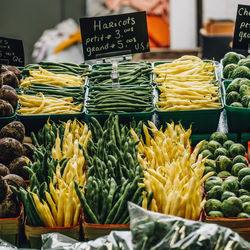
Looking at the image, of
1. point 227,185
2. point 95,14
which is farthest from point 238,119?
point 95,14

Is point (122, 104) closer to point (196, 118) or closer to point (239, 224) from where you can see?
point (196, 118)

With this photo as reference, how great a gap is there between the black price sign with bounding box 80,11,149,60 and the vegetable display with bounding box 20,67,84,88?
0.66 feet

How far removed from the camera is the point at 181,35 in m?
7.49

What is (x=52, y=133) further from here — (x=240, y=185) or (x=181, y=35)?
(x=181, y=35)

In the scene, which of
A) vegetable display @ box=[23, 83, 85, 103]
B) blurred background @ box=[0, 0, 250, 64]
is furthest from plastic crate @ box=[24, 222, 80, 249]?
blurred background @ box=[0, 0, 250, 64]

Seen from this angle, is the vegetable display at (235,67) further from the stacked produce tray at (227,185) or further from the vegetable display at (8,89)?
the vegetable display at (8,89)

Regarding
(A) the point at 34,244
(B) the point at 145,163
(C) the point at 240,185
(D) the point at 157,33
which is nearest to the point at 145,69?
(B) the point at 145,163

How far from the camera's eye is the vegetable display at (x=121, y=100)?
3057 millimetres

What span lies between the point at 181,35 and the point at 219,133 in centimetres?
480

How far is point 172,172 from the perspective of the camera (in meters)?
2.39

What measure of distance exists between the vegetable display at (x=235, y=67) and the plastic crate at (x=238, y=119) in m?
0.37

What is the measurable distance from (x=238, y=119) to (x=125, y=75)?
947 mm

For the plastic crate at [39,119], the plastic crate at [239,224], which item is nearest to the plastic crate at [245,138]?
the plastic crate at [239,224]

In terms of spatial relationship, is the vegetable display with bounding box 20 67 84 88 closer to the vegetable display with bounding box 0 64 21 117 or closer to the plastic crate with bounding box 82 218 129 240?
the vegetable display with bounding box 0 64 21 117
